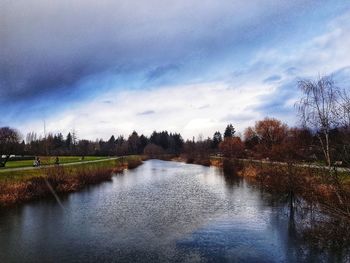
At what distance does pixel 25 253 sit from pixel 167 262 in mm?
6614

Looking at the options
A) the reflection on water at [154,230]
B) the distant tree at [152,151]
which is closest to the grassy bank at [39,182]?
the reflection on water at [154,230]

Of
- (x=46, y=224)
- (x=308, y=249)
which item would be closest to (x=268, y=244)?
(x=308, y=249)

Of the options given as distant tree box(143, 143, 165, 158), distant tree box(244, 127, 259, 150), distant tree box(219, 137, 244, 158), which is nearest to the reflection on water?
distant tree box(219, 137, 244, 158)

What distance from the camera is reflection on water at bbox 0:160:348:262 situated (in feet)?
51.4

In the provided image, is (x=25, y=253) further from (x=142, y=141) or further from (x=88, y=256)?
(x=142, y=141)

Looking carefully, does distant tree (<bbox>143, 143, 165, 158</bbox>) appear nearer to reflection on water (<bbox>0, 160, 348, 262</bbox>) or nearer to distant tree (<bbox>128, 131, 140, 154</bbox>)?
distant tree (<bbox>128, 131, 140, 154</bbox>)

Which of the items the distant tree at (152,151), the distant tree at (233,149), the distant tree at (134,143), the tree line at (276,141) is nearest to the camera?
the tree line at (276,141)

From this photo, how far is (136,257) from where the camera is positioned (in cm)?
1534

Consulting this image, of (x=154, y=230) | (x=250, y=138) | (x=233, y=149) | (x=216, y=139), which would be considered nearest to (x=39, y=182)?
(x=154, y=230)

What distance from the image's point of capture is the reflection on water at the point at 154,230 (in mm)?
15664

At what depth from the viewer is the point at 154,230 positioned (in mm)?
19953

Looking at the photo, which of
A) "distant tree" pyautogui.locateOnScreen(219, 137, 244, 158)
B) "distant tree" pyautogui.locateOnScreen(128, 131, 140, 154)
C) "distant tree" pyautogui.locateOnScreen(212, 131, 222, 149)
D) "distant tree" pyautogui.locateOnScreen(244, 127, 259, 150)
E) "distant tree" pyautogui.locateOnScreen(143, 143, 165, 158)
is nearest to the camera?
"distant tree" pyautogui.locateOnScreen(244, 127, 259, 150)

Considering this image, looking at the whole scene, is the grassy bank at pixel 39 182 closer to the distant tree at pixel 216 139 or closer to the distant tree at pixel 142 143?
the distant tree at pixel 216 139

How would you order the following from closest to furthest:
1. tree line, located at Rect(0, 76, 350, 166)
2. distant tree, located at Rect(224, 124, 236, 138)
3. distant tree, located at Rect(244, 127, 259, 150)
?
tree line, located at Rect(0, 76, 350, 166), distant tree, located at Rect(244, 127, 259, 150), distant tree, located at Rect(224, 124, 236, 138)
